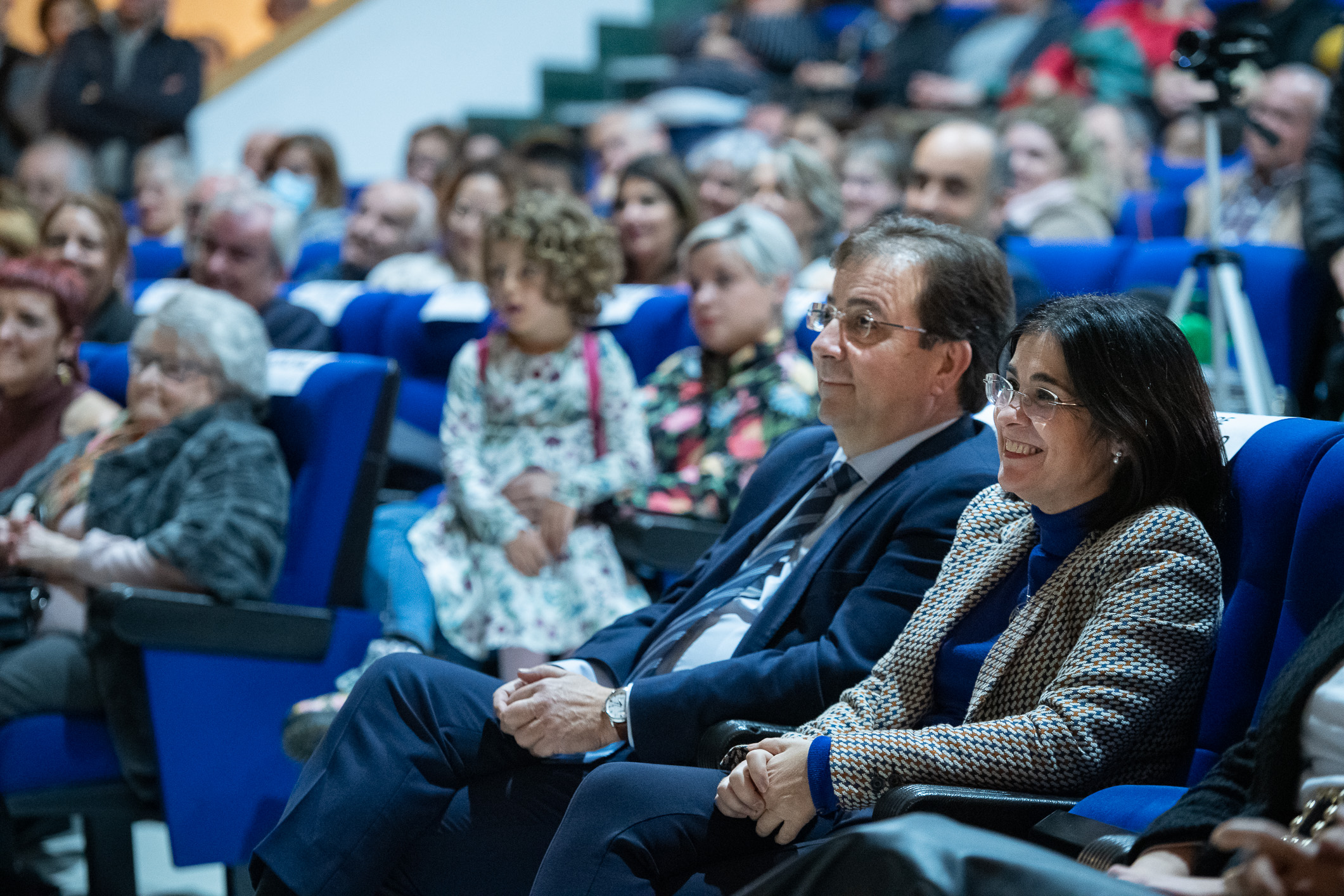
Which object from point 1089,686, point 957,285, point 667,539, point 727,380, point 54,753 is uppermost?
point 957,285

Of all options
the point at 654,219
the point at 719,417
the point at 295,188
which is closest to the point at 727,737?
the point at 719,417

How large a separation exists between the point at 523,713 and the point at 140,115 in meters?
5.99

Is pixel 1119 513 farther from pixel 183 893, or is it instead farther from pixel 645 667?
pixel 183 893

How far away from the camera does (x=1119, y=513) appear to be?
54.6 inches

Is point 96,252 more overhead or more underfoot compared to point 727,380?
more overhead

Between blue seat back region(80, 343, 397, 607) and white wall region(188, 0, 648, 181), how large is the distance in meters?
5.83

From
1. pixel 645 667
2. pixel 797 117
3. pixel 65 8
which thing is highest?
pixel 65 8

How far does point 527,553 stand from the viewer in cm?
257

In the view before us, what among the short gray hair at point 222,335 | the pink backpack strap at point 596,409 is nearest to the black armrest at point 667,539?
the pink backpack strap at point 596,409

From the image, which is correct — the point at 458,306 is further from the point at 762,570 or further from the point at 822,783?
the point at 822,783

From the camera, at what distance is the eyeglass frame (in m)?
1.68

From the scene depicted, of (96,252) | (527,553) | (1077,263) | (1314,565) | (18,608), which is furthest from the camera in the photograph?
(96,252)

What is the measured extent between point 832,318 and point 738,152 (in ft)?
7.46


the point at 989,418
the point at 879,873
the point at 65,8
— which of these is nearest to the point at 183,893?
the point at 989,418
